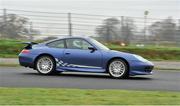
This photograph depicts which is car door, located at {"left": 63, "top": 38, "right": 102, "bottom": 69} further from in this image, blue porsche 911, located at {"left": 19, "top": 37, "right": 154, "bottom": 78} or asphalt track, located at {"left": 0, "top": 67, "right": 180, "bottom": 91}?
asphalt track, located at {"left": 0, "top": 67, "right": 180, "bottom": 91}

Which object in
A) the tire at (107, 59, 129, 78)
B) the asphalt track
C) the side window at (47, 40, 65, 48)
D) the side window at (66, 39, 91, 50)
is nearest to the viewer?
the asphalt track

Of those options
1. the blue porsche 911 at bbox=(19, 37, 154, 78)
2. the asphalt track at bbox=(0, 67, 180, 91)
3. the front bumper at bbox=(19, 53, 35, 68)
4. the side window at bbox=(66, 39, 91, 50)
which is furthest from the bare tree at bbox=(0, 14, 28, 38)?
the side window at bbox=(66, 39, 91, 50)

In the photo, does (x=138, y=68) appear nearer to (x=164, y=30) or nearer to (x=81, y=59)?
(x=81, y=59)

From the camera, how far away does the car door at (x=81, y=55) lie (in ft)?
53.1

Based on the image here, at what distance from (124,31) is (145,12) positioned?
1.64m

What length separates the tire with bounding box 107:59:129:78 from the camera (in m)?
15.9

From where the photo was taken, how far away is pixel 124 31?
27.4m

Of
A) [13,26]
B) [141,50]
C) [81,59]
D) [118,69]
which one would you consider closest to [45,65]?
[81,59]

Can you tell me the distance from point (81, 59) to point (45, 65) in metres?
1.09

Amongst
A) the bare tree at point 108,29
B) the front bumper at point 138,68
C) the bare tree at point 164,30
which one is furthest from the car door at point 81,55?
the bare tree at point 164,30

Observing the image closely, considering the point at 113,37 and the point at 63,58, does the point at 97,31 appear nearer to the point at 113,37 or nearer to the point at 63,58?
the point at 113,37

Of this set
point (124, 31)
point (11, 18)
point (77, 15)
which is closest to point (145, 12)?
point (124, 31)

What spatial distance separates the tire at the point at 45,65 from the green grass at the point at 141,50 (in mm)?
7829

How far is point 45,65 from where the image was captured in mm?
16375
